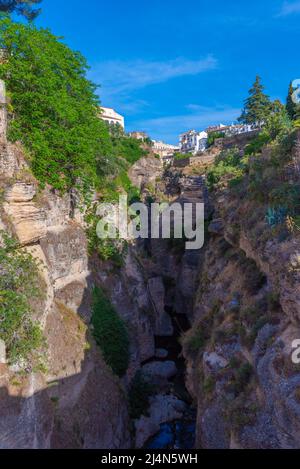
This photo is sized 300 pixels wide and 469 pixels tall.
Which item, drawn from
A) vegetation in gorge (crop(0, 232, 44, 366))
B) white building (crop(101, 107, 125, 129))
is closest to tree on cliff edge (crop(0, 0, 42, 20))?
vegetation in gorge (crop(0, 232, 44, 366))

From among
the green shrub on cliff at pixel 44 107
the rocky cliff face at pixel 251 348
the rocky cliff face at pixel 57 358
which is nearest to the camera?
the rocky cliff face at pixel 251 348

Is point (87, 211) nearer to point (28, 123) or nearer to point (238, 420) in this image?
point (28, 123)

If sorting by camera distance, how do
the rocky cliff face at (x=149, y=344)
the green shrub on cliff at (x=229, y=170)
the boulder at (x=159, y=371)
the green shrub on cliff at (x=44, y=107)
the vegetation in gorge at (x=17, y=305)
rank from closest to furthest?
1. the rocky cliff face at (x=149, y=344)
2. the vegetation in gorge at (x=17, y=305)
3. the green shrub on cliff at (x=44, y=107)
4. the boulder at (x=159, y=371)
5. the green shrub on cliff at (x=229, y=170)

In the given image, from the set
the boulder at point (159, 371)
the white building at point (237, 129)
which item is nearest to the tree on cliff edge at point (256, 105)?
the white building at point (237, 129)

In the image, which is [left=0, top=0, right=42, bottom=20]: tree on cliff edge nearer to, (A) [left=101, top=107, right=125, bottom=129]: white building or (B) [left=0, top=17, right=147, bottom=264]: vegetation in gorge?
(B) [left=0, top=17, right=147, bottom=264]: vegetation in gorge

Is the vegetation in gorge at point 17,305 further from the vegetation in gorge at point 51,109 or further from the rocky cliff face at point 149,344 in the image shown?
the vegetation in gorge at point 51,109

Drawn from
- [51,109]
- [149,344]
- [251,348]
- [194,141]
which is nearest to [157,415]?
[149,344]

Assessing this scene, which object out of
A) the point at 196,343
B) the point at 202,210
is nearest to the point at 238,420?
→ the point at 196,343

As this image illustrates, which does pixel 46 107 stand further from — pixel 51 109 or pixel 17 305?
pixel 17 305
